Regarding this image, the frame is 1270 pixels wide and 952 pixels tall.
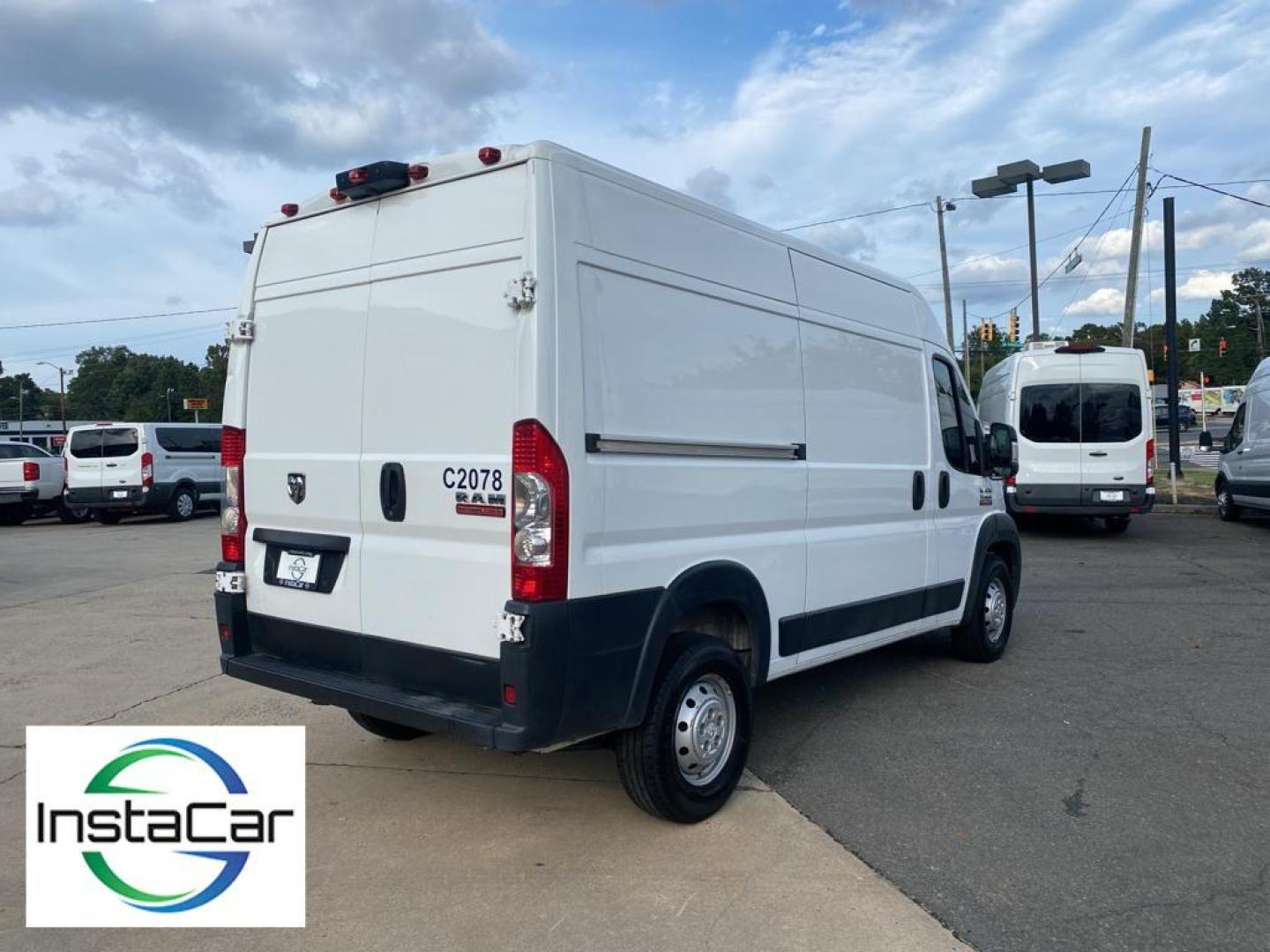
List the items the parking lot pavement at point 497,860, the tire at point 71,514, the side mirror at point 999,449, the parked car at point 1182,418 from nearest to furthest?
the parking lot pavement at point 497,860
the side mirror at point 999,449
the tire at point 71,514
the parked car at point 1182,418

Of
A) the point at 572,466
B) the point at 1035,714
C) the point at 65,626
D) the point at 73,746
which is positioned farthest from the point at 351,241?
the point at 65,626

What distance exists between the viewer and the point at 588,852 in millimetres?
3834

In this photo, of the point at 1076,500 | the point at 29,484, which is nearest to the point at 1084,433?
the point at 1076,500

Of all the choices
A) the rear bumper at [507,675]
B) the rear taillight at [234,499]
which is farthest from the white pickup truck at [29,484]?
the rear bumper at [507,675]

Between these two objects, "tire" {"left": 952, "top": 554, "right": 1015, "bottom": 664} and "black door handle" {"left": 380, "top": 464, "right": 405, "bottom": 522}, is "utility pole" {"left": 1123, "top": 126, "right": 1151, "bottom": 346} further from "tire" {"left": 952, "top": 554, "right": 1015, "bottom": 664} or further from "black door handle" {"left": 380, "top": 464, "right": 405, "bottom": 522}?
"black door handle" {"left": 380, "top": 464, "right": 405, "bottom": 522}

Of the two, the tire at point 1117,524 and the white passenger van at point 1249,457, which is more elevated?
the white passenger van at point 1249,457

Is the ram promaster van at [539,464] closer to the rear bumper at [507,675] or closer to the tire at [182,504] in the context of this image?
the rear bumper at [507,675]

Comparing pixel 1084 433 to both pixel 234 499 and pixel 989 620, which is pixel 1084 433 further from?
pixel 234 499

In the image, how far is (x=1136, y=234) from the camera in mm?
21344

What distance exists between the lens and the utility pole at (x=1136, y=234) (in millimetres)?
21203

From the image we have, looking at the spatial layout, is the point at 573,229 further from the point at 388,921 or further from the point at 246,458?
the point at 388,921

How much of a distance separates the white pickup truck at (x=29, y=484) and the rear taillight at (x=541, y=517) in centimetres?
1974

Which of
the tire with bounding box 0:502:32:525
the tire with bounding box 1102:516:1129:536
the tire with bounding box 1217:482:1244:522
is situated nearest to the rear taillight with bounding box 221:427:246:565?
the tire with bounding box 1102:516:1129:536

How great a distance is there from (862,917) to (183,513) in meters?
19.7
